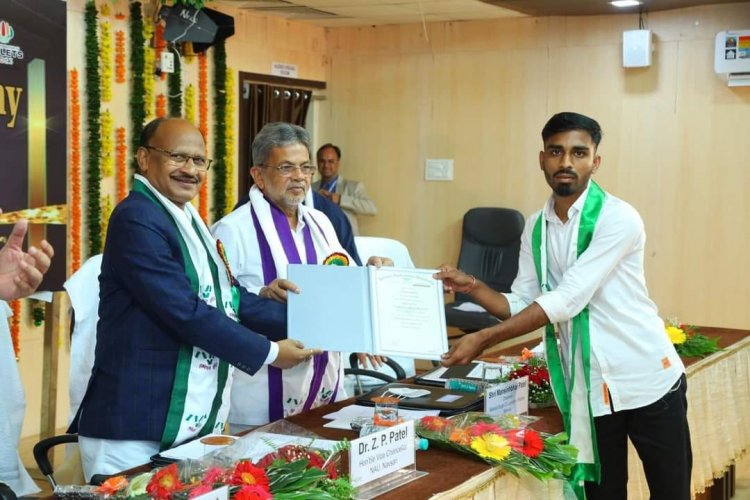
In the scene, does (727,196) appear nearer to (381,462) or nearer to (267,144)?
(267,144)

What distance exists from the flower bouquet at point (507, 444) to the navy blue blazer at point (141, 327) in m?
0.61

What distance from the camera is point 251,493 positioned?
6.50 ft

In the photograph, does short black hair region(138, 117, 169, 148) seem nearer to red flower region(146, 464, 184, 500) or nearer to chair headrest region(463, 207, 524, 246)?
red flower region(146, 464, 184, 500)

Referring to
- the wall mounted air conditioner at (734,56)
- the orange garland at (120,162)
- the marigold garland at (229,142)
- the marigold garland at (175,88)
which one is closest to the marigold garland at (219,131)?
the marigold garland at (229,142)

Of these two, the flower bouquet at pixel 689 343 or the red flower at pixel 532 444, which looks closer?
the red flower at pixel 532 444

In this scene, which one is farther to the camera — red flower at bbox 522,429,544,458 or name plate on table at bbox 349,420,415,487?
red flower at bbox 522,429,544,458

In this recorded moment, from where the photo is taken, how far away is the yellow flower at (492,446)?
2516 millimetres

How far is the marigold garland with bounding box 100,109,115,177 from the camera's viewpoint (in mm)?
6164

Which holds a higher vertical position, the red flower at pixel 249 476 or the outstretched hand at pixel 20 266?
the outstretched hand at pixel 20 266

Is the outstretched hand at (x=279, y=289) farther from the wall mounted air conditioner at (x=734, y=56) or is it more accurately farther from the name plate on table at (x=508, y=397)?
the wall mounted air conditioner at (x=734, y=56)

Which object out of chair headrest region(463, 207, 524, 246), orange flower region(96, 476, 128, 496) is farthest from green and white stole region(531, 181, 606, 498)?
chair headrest region(463, 207, 524, 246)

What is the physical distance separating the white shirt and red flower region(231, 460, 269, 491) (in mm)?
1159

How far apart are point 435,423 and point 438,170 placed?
18.0ft

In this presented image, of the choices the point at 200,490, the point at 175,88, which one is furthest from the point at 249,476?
the point at 175,88
